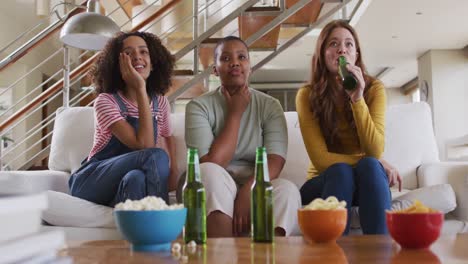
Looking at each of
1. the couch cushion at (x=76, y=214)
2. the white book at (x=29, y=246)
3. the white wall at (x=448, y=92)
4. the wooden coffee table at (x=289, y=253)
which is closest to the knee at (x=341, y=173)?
the wooden coffee table at (x=289, y=253)

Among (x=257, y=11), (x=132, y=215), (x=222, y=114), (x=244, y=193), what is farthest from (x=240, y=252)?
(x=257, y=11)

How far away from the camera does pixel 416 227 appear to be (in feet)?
3.20

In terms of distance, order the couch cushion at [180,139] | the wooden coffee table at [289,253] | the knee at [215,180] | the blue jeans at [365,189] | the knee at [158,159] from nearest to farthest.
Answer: the wooden coffee table at [289,253] → the blue jeans at [365,189] → the knee at [215,180] → the knee at [158,159] → the couch cushion at [180,139]

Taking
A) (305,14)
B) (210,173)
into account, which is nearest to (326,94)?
(210,173)

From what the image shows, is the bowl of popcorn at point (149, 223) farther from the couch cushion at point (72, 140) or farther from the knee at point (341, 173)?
the couch cushion at point (72, 140)

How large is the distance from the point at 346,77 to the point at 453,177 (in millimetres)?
620

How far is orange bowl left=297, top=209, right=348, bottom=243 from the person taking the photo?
106 cm

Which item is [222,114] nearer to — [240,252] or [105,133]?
[105,133]

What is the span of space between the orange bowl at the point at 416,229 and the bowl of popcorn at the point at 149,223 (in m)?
0.41

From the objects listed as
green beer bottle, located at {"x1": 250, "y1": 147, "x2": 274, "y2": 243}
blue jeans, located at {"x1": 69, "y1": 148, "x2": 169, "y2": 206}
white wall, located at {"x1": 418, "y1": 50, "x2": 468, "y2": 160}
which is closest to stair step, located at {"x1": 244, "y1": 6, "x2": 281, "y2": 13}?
blue jeans, located at {"x1": 69, "y1": 148, "x2": 169, "y2": 206}

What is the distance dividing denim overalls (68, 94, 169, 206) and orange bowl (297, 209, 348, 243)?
0.83 m

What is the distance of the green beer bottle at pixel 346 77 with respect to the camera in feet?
6.16

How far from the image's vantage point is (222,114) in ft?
7.07

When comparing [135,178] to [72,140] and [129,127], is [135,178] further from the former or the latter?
[72,140]
